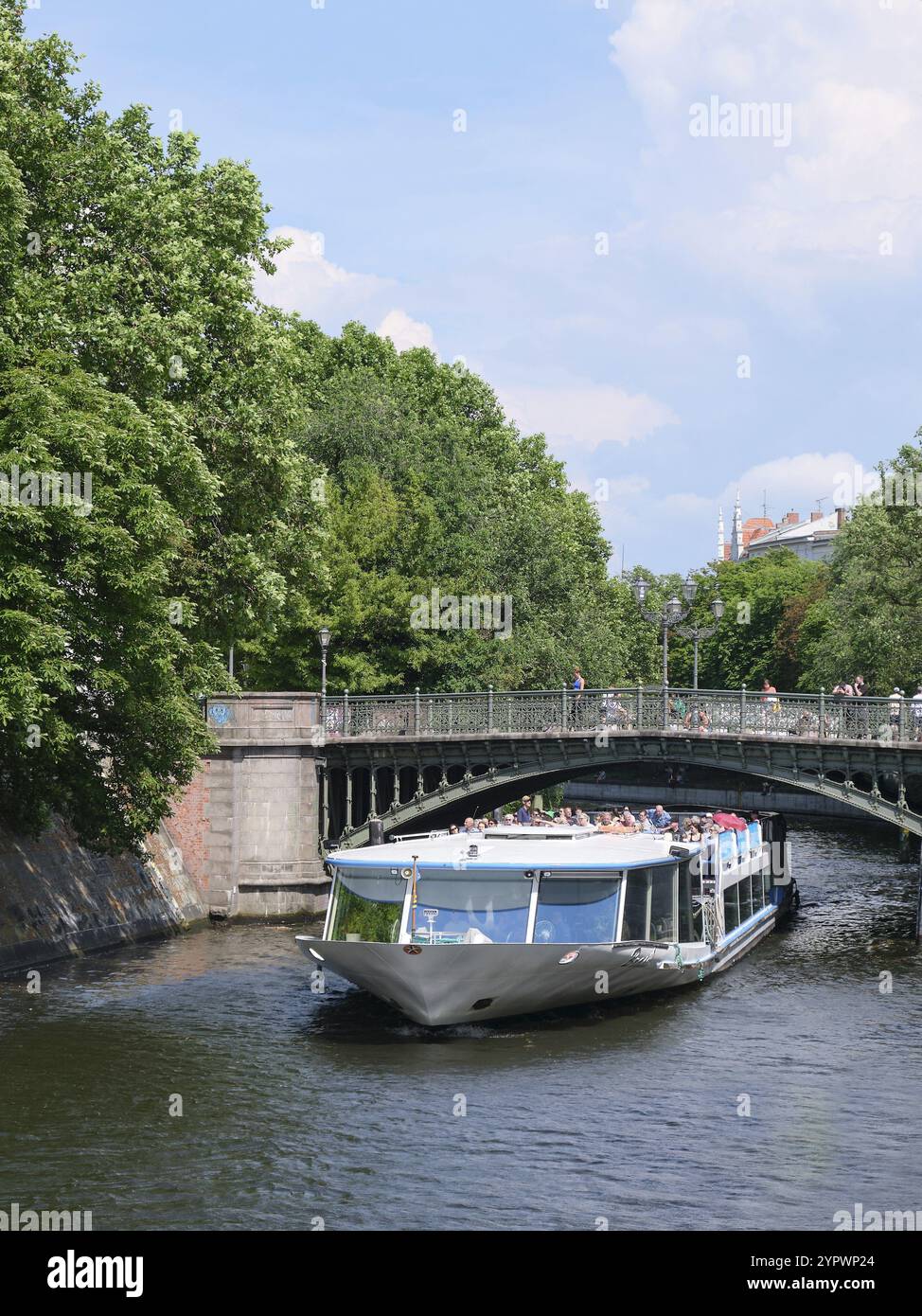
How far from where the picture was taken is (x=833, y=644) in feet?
231

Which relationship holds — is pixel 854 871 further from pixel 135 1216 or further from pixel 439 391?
pixel 135 1216

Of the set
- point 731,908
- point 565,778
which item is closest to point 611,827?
point 731,908

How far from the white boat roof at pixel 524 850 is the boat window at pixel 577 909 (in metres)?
0.41

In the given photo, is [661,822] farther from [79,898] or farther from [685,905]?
[79,898]

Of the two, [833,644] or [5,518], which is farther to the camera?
[833,644]

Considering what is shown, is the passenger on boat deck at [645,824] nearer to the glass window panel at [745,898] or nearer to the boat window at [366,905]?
the glass window panel at [745,898]

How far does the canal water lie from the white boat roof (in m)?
3.18

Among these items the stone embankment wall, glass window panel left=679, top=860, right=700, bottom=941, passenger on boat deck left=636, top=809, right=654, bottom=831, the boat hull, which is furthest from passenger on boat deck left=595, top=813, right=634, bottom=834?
the stone embankment wall

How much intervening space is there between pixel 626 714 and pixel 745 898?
631 centimetres

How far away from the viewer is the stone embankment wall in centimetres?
3756

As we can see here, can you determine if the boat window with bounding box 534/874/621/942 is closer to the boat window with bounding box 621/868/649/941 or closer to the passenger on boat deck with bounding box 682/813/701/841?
the boat window with bounding box 621/868/649/941

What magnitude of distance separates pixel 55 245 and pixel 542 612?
3117 centimetres

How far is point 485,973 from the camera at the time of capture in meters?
31.7
